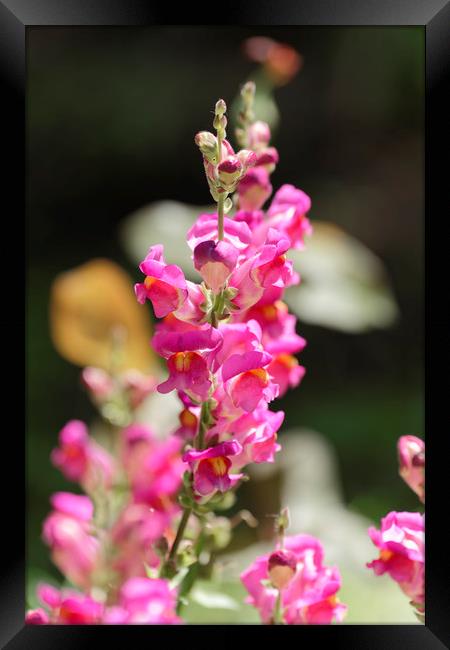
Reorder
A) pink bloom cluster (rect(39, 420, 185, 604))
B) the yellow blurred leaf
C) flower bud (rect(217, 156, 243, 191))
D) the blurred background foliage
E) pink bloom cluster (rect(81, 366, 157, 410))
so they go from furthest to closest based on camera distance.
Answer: the blurred background foliage
the yellow blurred leaf
pink bloom cluster (rect(81, 366, 157, 410))
pink bloom cluster (rect(39, 420, 185, 604))
flower bud (rect(217, 156, 243, 191))

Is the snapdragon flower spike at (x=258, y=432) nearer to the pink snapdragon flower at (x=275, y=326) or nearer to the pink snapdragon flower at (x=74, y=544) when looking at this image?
the pink snapdragon flower at (x=275, y=326)

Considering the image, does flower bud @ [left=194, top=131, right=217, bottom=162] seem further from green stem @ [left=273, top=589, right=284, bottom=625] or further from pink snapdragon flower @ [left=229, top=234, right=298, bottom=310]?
green stem @ [left=273, top=589, right=284, bottom=625]

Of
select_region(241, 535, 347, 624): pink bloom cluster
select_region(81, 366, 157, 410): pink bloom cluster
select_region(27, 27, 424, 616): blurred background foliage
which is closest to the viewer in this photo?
select_region(241, 535, 347, 624): pink bloom cluster

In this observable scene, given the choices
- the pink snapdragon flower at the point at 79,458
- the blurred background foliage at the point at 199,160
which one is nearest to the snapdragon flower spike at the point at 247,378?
the pink snapdragon flower at the point at 79,458

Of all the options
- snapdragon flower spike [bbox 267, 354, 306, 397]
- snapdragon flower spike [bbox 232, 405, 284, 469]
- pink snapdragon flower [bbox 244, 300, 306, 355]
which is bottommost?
snapdragon flower spike [bbox 232, 405, 284, 469]

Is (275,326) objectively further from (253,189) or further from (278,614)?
(278,614)

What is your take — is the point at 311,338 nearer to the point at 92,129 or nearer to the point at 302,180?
the point at 302,180

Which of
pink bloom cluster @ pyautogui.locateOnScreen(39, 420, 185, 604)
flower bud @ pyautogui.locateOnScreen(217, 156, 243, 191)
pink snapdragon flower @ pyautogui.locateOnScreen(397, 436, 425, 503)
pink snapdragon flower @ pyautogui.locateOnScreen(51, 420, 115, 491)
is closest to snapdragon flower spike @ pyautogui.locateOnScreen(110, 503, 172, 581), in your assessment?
pink bloom cluster @ pyautogui.locateOnScreen(39, 420, 185, 604)
